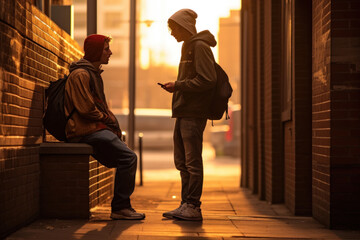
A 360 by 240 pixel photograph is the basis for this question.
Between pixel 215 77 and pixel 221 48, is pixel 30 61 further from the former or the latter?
pixel 221 48

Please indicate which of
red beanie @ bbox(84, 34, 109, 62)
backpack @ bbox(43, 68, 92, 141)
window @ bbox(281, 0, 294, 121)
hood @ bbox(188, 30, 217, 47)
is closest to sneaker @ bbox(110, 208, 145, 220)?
backpack @ bbox(43, 68, 92, 141)

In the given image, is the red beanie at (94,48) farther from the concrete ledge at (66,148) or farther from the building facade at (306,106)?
the building facade at (306,106)

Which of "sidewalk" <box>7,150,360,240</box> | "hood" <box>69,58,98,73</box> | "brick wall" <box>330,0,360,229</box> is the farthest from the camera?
"hood" <box>69,58,98,73</box>

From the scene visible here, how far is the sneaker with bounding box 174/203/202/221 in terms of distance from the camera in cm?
689

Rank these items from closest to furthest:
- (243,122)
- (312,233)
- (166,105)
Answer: (312,233) < (243,122) < (166,105)

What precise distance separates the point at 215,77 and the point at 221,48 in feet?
224

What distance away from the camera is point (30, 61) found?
6512 mm

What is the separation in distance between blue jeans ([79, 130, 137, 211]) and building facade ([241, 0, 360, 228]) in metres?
1.82

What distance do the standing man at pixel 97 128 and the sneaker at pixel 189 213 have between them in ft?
1.20

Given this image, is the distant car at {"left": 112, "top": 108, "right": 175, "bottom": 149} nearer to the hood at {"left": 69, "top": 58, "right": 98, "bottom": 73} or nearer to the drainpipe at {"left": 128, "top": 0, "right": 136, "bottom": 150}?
the drainpipe at {"left": 128, "top": 0, "right": 136, "bottom": 150}

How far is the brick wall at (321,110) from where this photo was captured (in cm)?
660

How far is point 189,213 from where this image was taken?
22.6ft

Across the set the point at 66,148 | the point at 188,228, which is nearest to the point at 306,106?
the point at 188,228

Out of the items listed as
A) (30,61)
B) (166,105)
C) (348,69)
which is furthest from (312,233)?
(166,105)
